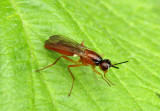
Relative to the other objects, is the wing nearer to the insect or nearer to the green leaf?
the insect

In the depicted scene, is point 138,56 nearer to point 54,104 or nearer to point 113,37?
point 113,37

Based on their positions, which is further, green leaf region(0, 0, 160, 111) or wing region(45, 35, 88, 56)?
wing region(45, 35, 88, 56)

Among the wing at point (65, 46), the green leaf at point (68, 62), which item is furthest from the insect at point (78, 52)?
the green leaf at point (68, 62)

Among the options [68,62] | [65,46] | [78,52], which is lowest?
[68,62]

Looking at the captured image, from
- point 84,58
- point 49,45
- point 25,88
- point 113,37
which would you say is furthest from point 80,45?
point 25,88

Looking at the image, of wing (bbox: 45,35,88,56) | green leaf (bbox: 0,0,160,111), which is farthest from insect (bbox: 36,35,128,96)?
green leaf (bbox: 0,0,160,111)
